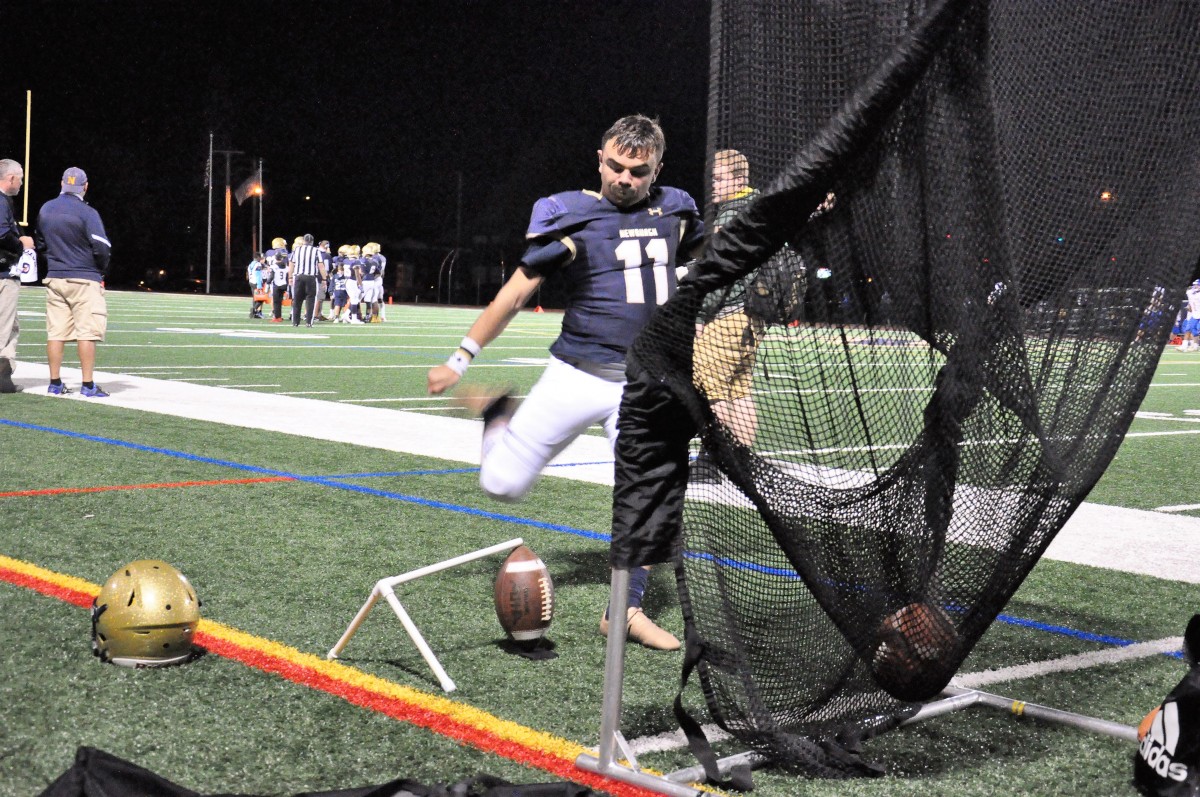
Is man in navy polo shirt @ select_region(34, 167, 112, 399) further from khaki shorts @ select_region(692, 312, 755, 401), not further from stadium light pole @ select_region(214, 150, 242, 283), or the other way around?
stadium light pole @ select_region(214, 150, 242, 283)

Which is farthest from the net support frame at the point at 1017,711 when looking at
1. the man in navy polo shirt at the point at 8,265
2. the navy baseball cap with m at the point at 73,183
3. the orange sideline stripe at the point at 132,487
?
the navy baseball cap with m at the point at 73,183

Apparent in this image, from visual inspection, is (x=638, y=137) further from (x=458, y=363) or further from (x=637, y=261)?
(x=458, y=363)

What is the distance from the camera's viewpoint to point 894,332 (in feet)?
10.1

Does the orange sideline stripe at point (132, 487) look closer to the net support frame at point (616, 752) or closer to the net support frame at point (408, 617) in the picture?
the net support frame at point (408, 617)

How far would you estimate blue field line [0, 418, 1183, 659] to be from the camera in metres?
3.42

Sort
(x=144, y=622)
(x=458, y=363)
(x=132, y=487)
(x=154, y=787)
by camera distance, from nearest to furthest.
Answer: (x=154, y=787)
(x=144, y=622)
(x=458, y=363)
(x=132, y=487)

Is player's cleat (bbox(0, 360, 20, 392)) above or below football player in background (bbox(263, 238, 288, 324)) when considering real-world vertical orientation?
below

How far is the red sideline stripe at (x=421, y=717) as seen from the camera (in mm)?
3232

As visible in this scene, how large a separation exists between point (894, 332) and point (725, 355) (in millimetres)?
400

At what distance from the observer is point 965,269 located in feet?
10.2

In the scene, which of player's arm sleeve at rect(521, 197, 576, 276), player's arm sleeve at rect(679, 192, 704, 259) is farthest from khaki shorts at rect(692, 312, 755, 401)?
player's arm sleeve at rect(679, 192, 704, 259)

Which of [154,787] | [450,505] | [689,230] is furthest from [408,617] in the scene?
[450,505]

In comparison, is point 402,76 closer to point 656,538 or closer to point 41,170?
point 41,170

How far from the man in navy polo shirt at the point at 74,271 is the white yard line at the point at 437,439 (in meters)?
0.48
